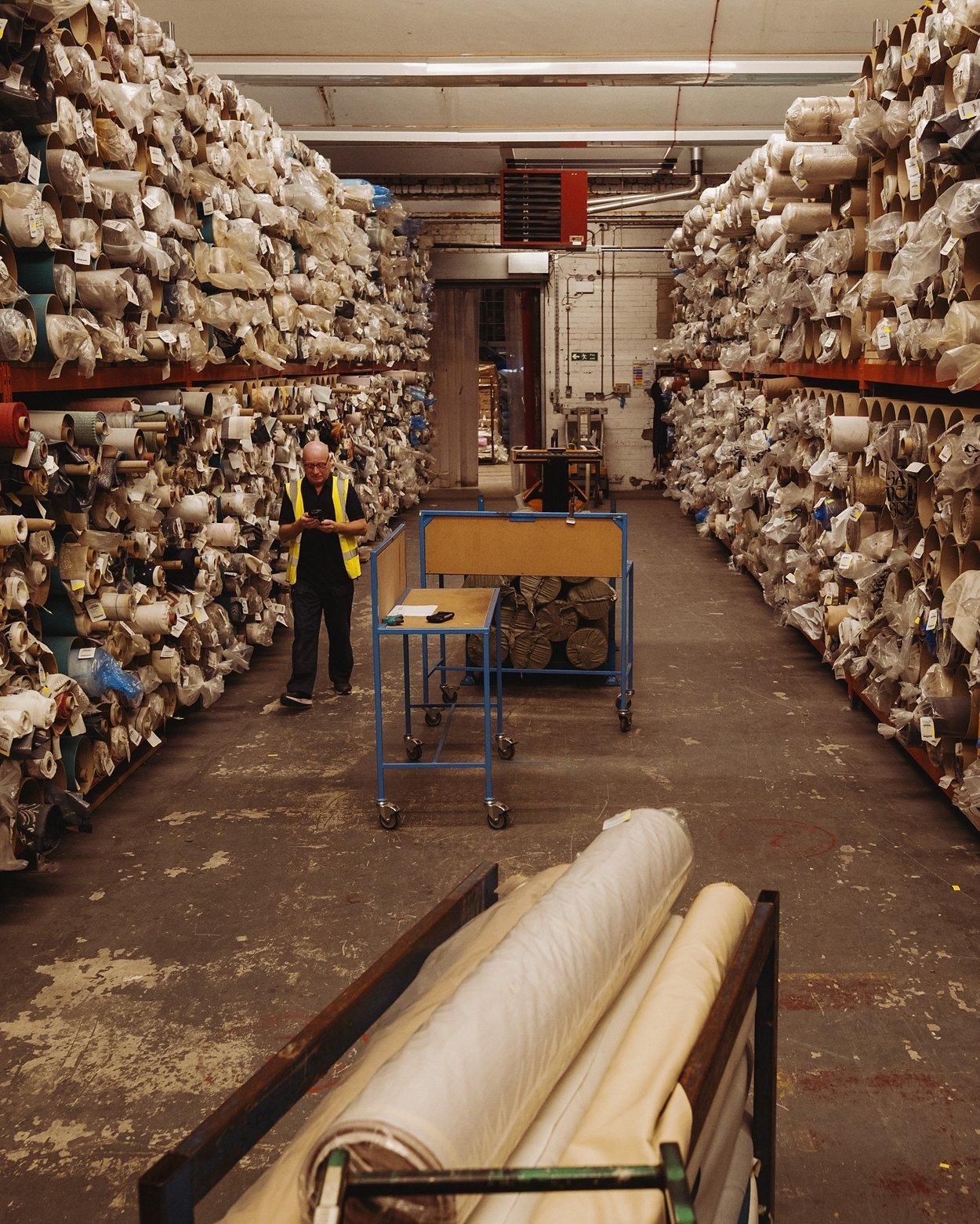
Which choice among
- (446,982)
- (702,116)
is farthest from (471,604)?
(702,116)

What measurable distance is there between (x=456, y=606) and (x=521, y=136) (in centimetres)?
806

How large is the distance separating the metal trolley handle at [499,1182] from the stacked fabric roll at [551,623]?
6.28m

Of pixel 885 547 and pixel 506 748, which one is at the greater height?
pixel 885 547

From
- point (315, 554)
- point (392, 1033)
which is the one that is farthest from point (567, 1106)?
point (315, 554)

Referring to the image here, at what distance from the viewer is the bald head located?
705 cm

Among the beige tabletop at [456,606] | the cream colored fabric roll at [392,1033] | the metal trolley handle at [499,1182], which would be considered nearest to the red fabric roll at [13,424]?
the beige tabletop at [456,606]

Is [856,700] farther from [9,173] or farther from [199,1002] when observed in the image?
[9,173]

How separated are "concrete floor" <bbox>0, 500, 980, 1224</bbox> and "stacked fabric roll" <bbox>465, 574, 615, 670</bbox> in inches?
10.5

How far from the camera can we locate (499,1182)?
53.9 inches

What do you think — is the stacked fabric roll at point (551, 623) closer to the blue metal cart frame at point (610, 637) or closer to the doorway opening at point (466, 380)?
the blue metal cart frame at point (610, 637)

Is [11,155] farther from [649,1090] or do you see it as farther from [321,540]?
[649,1090]

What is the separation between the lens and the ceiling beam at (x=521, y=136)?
12031 mm

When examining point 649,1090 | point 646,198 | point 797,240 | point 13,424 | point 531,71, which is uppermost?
point 531,71

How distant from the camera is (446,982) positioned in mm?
2199
